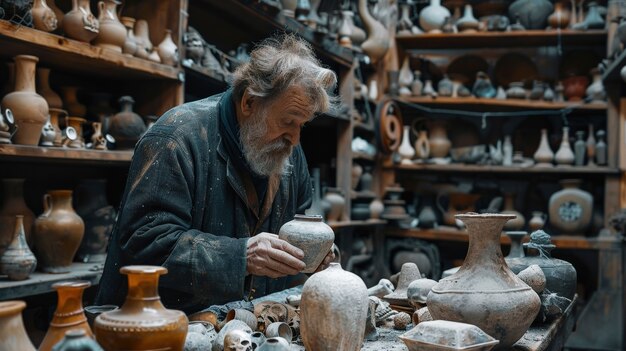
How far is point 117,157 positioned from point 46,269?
2.15 ft

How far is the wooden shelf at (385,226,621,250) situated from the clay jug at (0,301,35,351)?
4565 millimetres

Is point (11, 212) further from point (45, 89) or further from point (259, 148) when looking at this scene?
point (259, 148)

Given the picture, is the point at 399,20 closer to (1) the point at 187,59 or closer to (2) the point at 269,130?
(1) the point at 187,59

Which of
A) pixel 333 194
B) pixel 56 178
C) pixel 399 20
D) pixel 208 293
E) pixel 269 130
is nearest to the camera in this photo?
pixel 208 293

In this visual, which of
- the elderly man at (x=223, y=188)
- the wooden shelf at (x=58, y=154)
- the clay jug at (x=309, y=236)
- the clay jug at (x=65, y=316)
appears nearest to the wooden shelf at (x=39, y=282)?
the wooden shelf at (x=58, y=154)

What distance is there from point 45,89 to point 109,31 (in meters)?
0.45

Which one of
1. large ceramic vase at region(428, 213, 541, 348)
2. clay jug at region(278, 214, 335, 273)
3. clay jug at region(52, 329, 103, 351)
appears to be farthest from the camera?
clay jug at region(278, 214, 335, 273)

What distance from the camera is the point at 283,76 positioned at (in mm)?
2381

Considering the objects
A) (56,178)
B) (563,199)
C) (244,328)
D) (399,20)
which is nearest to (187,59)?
(56,178)

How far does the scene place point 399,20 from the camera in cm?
659

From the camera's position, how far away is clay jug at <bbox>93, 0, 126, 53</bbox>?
131 inches

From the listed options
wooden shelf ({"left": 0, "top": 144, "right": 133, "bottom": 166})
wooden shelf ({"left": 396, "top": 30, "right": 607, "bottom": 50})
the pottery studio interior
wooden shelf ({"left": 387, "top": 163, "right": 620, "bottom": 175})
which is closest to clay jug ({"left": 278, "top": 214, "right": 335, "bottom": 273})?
the pottery studio interior

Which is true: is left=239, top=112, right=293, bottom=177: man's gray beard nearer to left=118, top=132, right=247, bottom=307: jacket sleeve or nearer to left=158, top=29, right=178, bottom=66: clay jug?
left=118, top=132, right=247, bottom=307: jacket sleeve

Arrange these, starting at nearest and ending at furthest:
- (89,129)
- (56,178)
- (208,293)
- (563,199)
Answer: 1. (208,293)
2. (89,129)
3. (56,178)
4. (563,199)
